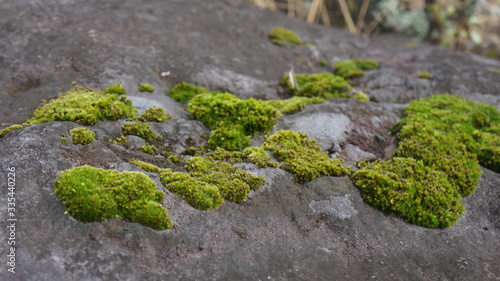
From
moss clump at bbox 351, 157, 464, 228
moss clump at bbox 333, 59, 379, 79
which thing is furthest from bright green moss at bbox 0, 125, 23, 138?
moss clump at bbox 333, 59, 379, 79

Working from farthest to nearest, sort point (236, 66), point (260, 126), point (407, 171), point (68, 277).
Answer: point (236, 66)
point (260, 126)
point (407, 171)
point (68, 277)

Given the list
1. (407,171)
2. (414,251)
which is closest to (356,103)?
(407,171)

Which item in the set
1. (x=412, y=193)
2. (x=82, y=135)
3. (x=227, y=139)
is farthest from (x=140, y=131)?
(x=412, y=193)

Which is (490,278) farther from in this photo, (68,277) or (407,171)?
(68,277)

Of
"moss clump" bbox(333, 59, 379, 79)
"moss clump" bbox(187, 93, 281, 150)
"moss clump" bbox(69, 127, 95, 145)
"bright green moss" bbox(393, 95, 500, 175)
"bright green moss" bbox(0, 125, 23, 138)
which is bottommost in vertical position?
"bright green moss" bbox(0, 125, 23, 138)

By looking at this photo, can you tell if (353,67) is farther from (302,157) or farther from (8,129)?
(8,129)

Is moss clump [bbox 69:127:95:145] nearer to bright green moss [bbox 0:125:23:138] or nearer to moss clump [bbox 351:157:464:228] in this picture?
bright green moss [bbox 0:125:23:138]
